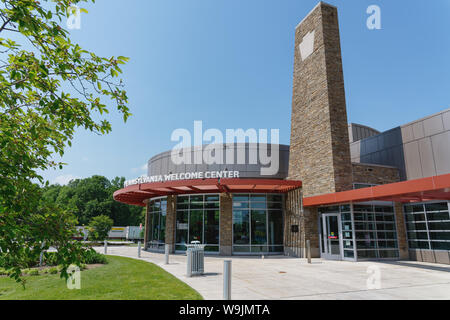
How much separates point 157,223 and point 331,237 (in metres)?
14.4

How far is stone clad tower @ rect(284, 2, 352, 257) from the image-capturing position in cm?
1777

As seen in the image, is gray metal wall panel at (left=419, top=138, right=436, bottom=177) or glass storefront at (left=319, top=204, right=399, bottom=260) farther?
gray metal wall panel at (left=419, top=138, right=436, bottom=177)

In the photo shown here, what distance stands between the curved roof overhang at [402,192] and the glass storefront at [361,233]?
4.61ft

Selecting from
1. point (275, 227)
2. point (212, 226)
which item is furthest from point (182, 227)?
point (275, 227)

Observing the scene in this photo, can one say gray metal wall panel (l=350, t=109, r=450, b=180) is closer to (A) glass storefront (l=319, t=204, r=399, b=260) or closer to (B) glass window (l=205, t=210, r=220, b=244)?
(A) glass storefront (l=319, t=204, r=399, b=260)

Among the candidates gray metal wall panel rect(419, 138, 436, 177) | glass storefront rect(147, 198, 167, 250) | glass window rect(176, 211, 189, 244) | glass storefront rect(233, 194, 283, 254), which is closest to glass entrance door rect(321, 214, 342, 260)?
glass storefront rect(233, 194, 283, 254)

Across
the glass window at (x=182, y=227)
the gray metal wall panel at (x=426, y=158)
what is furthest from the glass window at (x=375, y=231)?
the glass window at (x=182, y=227)

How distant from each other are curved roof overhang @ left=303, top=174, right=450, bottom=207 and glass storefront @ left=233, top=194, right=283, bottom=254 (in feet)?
13.7

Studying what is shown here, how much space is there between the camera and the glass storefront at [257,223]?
2056 cm

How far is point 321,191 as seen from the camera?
17969 mm

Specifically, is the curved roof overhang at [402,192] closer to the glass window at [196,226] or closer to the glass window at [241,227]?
A: the glass window at [241,227]

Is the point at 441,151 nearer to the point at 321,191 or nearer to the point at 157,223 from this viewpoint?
the point at 321,191

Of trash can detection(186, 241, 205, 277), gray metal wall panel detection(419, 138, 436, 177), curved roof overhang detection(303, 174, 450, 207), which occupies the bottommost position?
trash can detection(186, 241, 205, 277)
